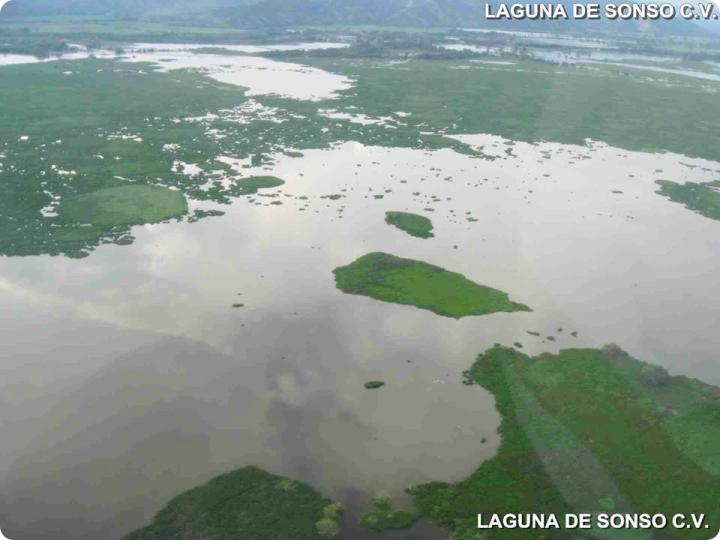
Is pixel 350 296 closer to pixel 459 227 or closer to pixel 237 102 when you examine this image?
pixel 459 227

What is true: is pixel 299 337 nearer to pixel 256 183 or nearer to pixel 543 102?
pixel 256 183

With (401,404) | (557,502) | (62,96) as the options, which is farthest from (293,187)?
(62,96)

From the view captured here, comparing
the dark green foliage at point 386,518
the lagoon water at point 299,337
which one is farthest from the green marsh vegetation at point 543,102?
the dark green foliage at point 386,518

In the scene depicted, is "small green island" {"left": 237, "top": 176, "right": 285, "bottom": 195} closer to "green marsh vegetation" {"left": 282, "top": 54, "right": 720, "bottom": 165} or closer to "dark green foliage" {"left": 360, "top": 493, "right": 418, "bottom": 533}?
"green marsh vegetation" {"left": 282, "top": 54, "right": 720, "bottom": 165}

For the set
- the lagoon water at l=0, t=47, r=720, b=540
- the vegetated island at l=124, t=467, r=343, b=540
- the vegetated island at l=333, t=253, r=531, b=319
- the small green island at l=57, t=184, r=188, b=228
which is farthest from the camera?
the small green island at l=57, t=184, r=188, b=228

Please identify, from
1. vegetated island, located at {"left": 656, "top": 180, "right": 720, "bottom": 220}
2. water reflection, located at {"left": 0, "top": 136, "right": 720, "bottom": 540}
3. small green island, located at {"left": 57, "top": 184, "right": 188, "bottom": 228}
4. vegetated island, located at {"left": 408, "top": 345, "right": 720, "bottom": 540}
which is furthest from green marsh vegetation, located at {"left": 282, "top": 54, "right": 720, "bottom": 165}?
vegetated island, located at {"left": 408, "top": 345, "right": 720, "bottom": 540}

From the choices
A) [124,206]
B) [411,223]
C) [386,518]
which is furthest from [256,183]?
[386,518]

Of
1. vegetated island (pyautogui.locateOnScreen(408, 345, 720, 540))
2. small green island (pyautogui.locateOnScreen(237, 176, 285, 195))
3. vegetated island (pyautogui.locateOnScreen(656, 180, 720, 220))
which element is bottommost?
vegetated island (pyautogui.locateOnScreen(408, 345, 720, 540))
